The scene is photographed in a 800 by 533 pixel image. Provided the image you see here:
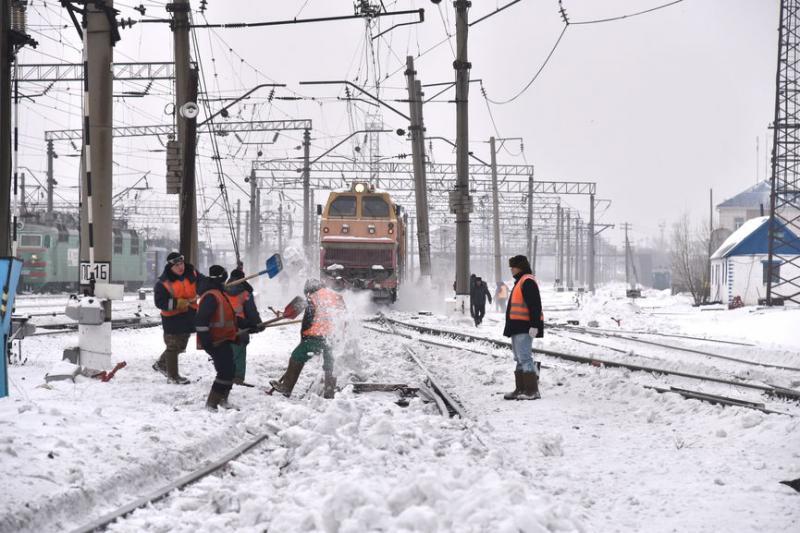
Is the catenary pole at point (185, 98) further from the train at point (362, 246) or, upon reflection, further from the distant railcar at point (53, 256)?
the distant railcar at point (53, 256)

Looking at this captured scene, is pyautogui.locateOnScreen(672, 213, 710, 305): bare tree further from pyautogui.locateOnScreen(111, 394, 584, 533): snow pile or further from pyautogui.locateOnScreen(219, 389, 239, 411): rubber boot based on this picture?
pyautogui.locateOnScreen(111, 394, 584, 533): snow pile

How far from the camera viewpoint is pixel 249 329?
10.0 meters

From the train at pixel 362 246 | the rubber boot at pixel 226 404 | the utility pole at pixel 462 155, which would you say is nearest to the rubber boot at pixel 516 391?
the rubber boot at pixel 226 404

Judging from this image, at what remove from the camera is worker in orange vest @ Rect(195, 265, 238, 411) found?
28.3 ft

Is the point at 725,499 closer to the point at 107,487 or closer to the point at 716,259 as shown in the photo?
the point at 107,487

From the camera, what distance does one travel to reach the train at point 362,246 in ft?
87.9

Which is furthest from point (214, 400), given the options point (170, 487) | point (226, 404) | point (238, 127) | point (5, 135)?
point (238, 127)

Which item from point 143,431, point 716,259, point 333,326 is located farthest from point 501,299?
point 143,431

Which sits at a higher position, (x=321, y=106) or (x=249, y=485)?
(x=321, y=106)

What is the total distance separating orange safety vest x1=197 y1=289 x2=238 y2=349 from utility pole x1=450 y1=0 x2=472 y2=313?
14.1 metres

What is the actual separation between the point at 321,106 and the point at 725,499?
99.0ft

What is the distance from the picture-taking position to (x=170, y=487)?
18.4 feet

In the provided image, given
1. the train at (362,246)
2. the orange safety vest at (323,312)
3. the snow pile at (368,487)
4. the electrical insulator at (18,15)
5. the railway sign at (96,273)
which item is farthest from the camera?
the train at (362,246)

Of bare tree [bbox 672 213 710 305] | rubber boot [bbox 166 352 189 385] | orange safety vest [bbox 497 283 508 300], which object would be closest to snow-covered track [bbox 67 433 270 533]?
rubber boot [bbox 166 352 189 385]
